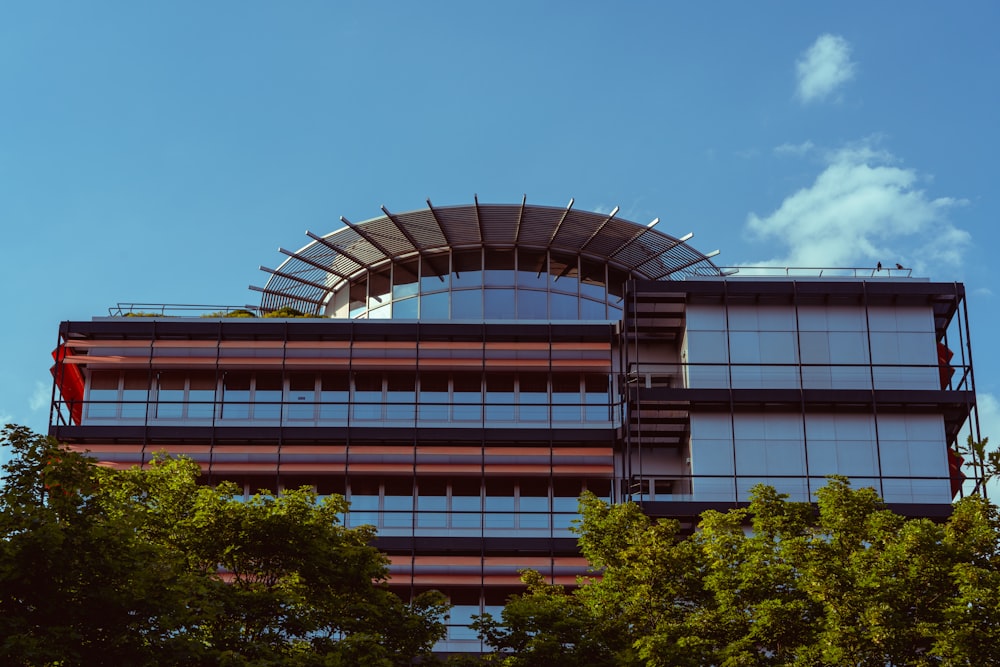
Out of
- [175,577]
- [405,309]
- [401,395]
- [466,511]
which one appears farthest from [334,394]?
[175,577]

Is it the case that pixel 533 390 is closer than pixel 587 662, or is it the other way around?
pixel 587 662

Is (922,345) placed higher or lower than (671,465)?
higher

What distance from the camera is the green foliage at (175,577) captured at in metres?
28.4

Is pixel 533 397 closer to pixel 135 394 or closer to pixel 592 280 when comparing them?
pixel 592 280

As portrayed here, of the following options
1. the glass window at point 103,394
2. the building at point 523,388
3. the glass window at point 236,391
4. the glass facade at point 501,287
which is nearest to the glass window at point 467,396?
the building at point 523,388

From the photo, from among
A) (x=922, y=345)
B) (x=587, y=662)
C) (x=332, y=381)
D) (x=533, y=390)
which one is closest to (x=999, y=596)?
(x=587, y=662)

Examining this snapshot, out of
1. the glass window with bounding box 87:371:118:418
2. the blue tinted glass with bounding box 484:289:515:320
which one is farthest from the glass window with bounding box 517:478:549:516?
the glass window with bounding box 87:371:118:418

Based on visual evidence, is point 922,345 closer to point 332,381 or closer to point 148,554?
point 332,381

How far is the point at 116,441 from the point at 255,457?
574cm

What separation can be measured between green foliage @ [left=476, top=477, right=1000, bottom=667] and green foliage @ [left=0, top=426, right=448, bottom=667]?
4279 mm

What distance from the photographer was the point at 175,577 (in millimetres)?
30672

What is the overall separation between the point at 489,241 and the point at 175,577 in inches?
1361

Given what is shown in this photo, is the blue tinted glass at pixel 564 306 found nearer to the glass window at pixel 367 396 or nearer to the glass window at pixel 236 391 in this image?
the glass window at pixel 367 396

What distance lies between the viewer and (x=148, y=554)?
30.7m
